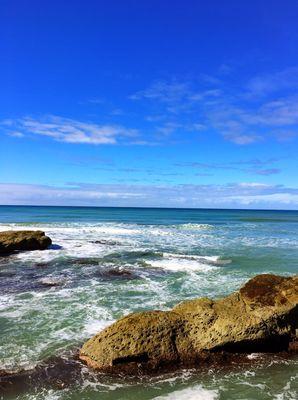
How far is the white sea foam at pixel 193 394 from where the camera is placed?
6859 millimetres

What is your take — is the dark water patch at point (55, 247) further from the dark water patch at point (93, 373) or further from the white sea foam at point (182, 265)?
the dark water patch at point (93, 373)

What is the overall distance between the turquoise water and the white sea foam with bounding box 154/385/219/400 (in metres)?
0.02

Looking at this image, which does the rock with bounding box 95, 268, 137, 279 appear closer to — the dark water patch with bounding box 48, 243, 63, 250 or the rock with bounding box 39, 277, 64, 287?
the rock with bounding box 39, 277, 64, 287

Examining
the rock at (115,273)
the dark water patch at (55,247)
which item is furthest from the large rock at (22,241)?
the rock at (115,273)

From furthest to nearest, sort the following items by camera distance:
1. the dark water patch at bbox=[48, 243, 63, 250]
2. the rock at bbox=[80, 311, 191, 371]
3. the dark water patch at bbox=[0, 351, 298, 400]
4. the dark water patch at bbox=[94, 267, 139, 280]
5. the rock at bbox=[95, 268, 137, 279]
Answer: the dark water patch at bbox=[48, 243, 63, 250] < the rock at bbox=[95, 268, 137, 279] < the dark water patch at bbox=[94, 267, 139, 280] < the rock at bbox=[80, 311, 191, 371] < the dark water patch at bbox=[0, 351, 298, 400]

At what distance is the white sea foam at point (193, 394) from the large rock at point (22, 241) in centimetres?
1829

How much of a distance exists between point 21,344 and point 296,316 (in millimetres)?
6649

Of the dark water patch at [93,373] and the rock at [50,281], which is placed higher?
the rock at [50,281]

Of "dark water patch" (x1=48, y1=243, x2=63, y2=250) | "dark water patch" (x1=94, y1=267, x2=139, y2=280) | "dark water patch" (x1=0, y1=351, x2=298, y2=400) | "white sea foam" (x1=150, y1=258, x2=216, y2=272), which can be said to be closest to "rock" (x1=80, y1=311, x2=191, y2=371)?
"dark water patch" (x1=0, y1=351, x2=298, y2=400)

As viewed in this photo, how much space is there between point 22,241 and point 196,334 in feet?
57.8

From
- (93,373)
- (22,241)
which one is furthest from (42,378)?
(22,241)

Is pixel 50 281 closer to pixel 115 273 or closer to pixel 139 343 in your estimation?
pixel 115 273

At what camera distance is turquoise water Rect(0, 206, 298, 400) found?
7.18 metres

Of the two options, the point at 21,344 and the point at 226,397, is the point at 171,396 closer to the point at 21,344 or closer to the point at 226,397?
the point at 226,397
